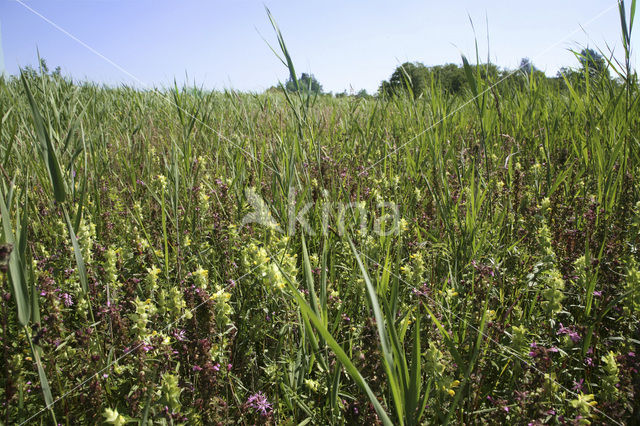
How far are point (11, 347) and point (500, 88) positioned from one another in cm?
498

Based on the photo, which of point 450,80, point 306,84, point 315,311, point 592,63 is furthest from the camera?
point 450,80

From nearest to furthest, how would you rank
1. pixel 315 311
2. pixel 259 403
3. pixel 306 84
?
pixel 315 311, pixel 259 403, pixel 306 84

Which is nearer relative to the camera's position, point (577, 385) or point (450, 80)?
point (577, 385)

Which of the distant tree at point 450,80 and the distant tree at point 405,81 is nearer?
the distant tree at point 405,81

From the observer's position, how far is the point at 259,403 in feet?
4.19

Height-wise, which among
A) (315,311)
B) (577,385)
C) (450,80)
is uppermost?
(450,80)

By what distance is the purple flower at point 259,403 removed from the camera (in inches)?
49.3

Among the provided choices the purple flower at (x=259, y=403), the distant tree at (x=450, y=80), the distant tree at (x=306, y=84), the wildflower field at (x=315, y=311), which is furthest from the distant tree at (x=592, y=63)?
the purple flower at (x=259, y=403)

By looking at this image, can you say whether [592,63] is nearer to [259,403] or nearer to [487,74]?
[487,74]

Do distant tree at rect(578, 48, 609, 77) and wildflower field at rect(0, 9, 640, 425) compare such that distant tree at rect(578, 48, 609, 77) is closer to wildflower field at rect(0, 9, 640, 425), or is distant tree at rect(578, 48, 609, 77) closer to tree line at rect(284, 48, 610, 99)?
tree line at rect(284, 48, 610, 99)

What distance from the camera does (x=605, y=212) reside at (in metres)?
1.97

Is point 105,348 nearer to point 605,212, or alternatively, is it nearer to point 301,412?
point 301,412

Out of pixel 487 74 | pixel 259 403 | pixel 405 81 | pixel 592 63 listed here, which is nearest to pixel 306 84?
pixel 487 74

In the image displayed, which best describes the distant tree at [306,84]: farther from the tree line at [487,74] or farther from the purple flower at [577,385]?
the purple flower at [577,385]
